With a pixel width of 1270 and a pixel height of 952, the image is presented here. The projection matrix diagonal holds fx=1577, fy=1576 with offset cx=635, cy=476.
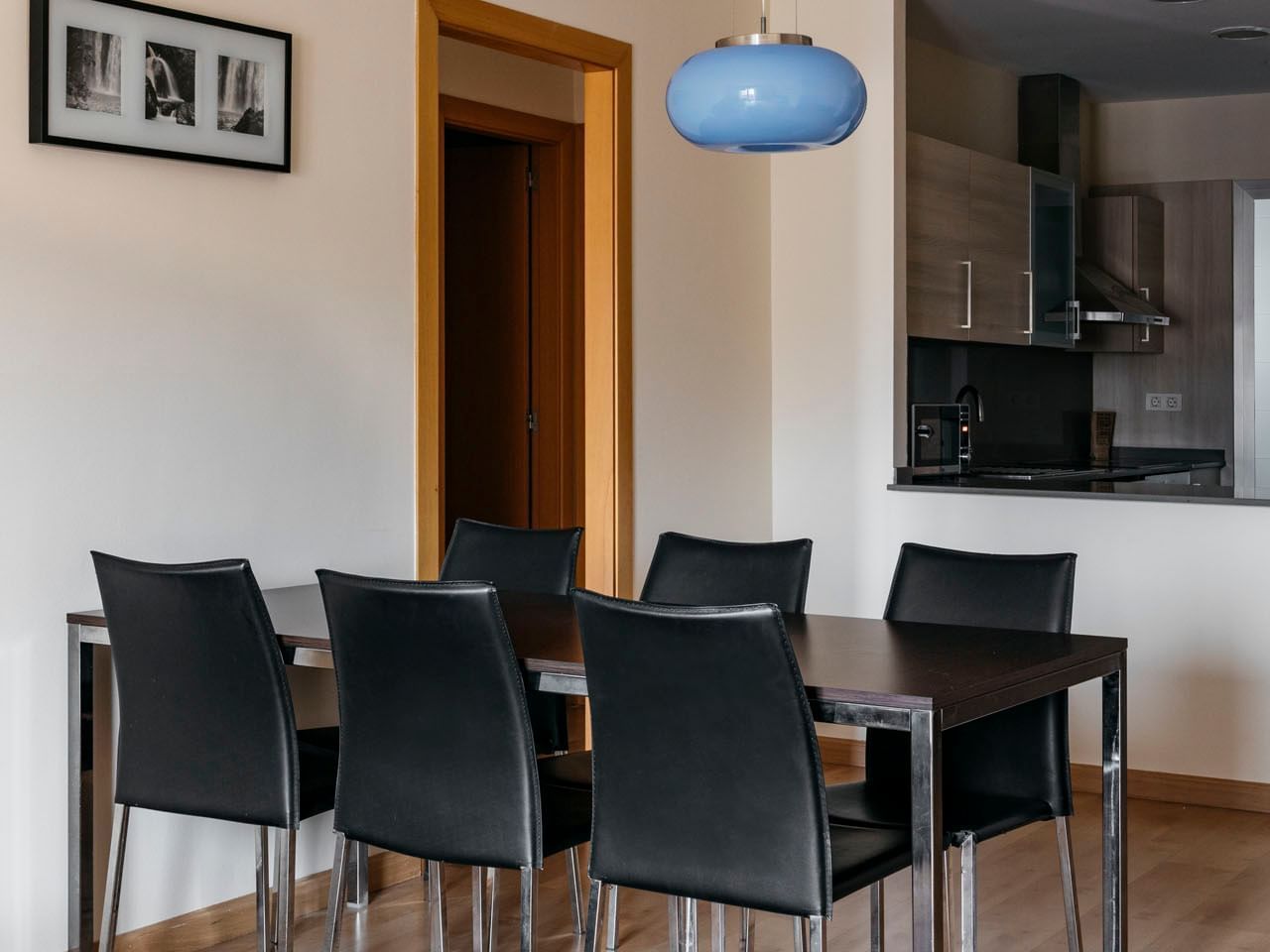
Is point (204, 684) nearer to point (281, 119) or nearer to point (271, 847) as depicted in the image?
point (271, 847)

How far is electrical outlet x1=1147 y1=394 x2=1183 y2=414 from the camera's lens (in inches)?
299

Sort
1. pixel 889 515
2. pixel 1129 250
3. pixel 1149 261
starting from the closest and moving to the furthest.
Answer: pixel 889 515, pixel 1129 250, pixel 1149 261

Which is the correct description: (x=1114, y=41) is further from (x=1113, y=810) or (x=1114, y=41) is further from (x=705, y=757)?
(x=705, y=757)

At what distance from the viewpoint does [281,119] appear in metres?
3.67

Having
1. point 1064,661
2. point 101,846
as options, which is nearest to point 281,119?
point 101,846

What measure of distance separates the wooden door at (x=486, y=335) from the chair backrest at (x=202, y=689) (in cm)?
334

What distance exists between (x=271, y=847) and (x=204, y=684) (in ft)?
2.97

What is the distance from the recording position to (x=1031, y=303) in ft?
21.0

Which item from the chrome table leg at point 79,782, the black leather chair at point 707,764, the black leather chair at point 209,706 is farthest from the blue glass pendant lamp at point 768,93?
the chrome table leg at point 79,782

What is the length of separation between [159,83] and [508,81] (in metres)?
2.55

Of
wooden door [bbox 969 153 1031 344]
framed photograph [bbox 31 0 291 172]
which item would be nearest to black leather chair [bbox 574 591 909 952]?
framed photograph [bbox 31 0 291 172]

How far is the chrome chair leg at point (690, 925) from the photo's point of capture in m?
2.91

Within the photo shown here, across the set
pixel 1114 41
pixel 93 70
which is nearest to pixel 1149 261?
pixel 1114 41

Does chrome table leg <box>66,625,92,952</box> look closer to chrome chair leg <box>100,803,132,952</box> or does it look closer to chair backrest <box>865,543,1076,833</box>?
chrome chair leg <box>100,803,132,952</box>
